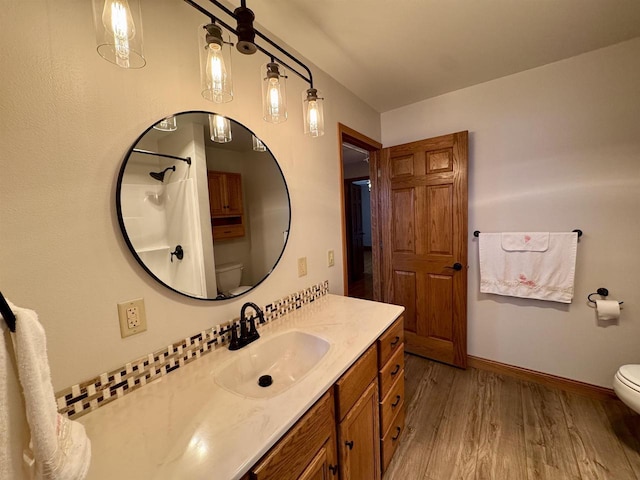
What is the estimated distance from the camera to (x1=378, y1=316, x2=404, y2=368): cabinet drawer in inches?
50.9

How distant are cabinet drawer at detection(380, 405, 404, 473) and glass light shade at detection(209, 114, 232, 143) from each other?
1711mm

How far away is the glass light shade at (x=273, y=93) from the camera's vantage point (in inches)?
42.3

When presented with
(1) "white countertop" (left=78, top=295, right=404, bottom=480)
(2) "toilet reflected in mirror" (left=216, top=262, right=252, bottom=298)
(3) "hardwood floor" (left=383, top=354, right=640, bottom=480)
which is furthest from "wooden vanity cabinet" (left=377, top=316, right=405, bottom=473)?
(2) "toilet reflected in mirror" (left=216, top=262, right=252, bottom=298)

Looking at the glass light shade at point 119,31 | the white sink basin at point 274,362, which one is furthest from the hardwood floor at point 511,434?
the glass light shade at point 119,31

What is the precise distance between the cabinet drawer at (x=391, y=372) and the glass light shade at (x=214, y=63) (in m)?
1.42

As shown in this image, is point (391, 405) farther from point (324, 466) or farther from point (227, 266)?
point (227, 266)

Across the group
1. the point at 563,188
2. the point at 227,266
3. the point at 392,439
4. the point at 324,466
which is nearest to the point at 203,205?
the point at 227,266

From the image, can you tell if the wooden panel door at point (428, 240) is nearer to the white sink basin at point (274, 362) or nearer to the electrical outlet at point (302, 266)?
the electrical outlet at point (302, 266)

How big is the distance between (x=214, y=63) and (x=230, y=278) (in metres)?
0.87

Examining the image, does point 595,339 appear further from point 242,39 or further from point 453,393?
point 242,39

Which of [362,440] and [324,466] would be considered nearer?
[324,466]

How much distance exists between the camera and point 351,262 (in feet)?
17.2

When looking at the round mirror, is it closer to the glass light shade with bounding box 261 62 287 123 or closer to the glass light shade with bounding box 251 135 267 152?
the glass light shade with bounding box 251 135 267 152

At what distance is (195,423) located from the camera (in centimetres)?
73
